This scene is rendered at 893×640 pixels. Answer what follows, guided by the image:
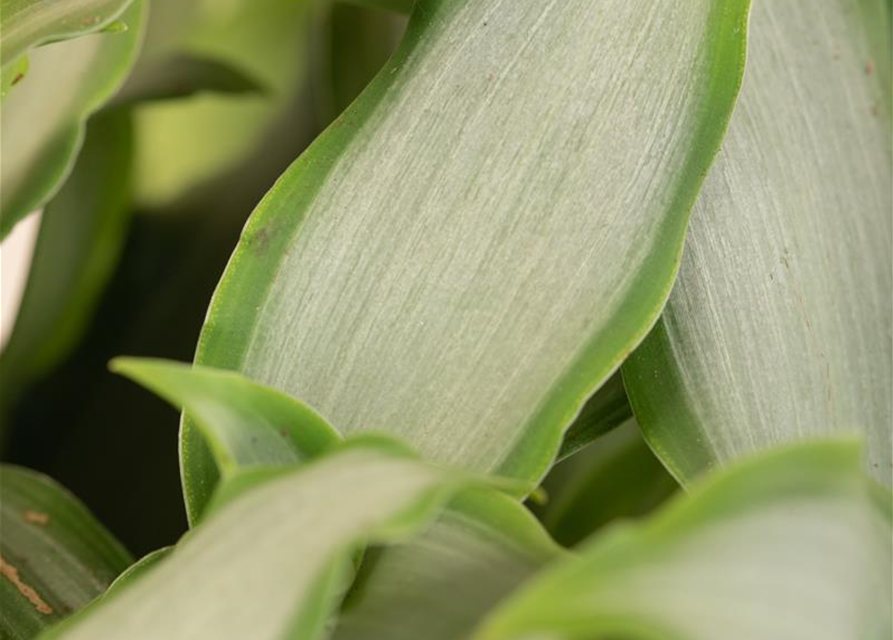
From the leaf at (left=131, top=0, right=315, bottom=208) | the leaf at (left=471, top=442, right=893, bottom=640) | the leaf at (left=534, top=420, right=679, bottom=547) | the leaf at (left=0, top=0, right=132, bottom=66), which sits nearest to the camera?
the leaf at (left=471, top=442, right=893, bottom=640)

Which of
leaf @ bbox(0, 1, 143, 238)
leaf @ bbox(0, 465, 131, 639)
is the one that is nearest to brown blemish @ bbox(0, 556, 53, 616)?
leaf @ bbox(0, 465, 131, 639)

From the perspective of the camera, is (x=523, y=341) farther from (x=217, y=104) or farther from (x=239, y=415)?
(x=217, y=104)

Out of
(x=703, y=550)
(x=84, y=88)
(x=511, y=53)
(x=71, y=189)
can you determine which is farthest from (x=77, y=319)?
(x=703, y=550)

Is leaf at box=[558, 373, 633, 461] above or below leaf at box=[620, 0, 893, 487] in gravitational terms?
below

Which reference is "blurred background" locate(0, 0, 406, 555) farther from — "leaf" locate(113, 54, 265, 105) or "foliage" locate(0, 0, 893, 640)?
"foliage" locate(0, 0, 893, 640)

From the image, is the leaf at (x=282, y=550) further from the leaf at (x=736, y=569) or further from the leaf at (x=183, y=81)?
the leaf at (x=183, y=81)

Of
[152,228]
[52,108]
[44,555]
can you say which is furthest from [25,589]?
[152,228]
